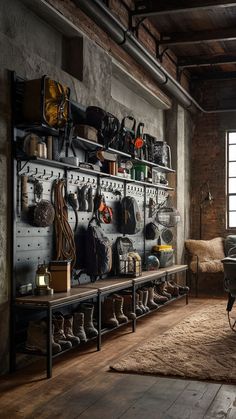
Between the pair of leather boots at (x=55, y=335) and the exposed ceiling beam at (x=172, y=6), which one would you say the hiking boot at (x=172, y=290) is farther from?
the exposed ceiling beam at (x=172, y=6)

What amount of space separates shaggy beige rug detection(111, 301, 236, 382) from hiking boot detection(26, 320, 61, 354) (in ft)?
1.81

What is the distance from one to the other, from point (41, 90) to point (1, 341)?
2170 mm

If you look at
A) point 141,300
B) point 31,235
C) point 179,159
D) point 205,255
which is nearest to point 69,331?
point 31,235

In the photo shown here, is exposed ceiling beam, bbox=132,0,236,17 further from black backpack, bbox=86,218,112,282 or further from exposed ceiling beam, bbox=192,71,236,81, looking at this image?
exposed ceiling beam, bbox=192,71,236,81

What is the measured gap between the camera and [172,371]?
14.6 feet

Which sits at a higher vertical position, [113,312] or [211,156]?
[211,156]

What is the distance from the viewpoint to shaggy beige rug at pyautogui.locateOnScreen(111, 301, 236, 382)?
445cm

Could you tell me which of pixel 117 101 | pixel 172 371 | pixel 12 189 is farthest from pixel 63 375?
pixel 117 101

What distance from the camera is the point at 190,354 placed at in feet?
16.5

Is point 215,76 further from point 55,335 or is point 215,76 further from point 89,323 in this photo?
point 55,335

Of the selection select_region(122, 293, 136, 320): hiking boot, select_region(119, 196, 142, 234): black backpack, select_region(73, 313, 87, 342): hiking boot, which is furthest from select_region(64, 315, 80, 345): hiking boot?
select_region(119, 196, 142, 234): black backpack

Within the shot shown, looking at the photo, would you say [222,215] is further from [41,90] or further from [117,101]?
[41,90]

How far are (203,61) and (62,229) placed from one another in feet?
17.9

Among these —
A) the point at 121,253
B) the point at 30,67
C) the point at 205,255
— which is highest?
the point at 30,67
